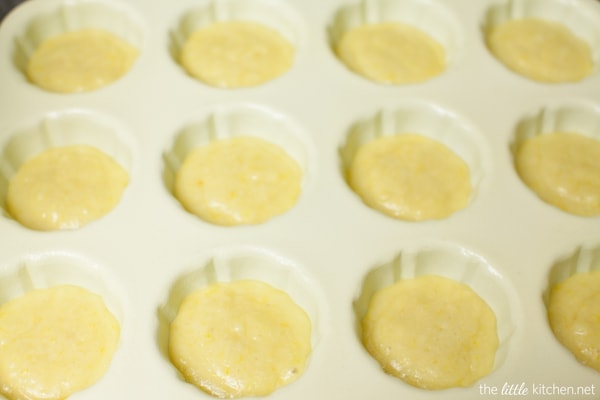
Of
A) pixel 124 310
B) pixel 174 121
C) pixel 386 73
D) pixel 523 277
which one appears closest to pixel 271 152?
pixel 174 121

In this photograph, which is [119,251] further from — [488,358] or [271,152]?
[488,358]

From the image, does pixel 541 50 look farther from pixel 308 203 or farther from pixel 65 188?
pixel 65 188

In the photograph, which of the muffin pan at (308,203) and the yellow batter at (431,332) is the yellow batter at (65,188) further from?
the yellow batter at (431,332)

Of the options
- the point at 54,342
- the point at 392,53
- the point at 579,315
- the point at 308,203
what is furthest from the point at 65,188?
the point at 579,315

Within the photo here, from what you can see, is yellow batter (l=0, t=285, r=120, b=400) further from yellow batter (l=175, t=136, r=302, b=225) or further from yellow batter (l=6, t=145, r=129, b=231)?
yellow batter (l=175, t=136, r=302, b=225)

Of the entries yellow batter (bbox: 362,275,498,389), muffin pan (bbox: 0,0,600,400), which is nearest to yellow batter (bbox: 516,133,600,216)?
muffin pan (bbox: 0,0,600,400)

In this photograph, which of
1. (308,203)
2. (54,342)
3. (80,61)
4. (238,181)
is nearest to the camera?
(54,342)
